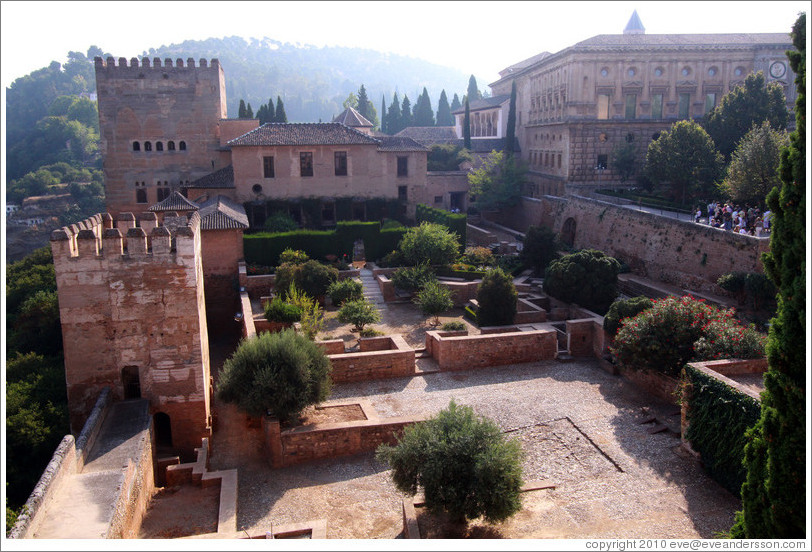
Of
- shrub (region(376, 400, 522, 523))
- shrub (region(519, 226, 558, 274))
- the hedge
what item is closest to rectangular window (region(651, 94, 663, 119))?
shrub (region(519, 226, 558, 274))

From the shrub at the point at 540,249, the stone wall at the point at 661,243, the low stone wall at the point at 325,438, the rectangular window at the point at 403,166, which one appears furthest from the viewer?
the rectangular window at the point at 403,166

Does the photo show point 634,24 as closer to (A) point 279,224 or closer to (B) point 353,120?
(B) point 353,120

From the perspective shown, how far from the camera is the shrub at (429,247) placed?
24297mm

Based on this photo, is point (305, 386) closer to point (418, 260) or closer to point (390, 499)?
point (390, 499)

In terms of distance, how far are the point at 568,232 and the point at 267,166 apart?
15.4 m

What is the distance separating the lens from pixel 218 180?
99.1ft

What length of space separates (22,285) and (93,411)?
576 inches

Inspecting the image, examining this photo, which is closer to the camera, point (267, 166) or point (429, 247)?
point (429, 247)

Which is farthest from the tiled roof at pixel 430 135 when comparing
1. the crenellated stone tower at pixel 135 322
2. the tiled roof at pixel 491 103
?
the crenellated stone tower at pixel 135 322

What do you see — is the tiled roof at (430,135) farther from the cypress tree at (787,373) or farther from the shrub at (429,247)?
the cypress tree at (787,373)

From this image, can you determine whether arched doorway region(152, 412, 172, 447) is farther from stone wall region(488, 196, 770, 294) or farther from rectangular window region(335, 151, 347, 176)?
rectangular window region(335, 151, 347, 176)

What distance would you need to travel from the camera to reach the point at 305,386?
40.1 ft

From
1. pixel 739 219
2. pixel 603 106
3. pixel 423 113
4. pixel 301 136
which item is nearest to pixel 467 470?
pixel 739 219

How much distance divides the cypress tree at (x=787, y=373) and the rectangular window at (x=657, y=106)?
31.0 metres
